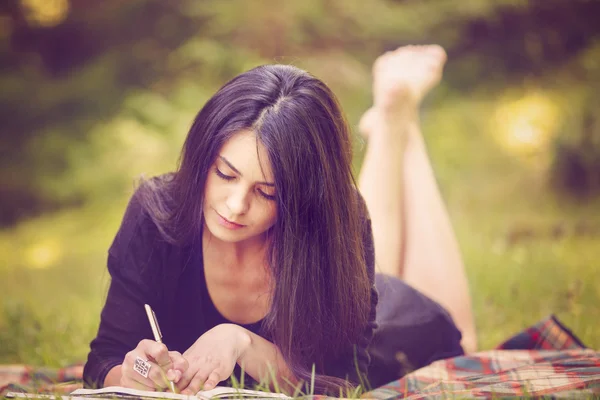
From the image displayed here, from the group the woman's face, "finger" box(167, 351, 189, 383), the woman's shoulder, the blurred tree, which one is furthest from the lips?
the blurred tree

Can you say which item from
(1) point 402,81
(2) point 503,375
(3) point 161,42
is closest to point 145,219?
(2) point 503,375

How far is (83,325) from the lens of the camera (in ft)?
6.63

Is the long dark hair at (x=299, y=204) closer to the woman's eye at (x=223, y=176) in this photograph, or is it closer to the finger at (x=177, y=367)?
the woman's eye at (x=223, y=176)

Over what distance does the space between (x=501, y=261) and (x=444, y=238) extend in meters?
0.86

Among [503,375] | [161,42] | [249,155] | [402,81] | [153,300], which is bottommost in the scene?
[503,375]

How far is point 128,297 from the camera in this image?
4.25ft

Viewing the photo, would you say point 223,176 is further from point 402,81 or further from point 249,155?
point 402,81

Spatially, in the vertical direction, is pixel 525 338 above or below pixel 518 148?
below

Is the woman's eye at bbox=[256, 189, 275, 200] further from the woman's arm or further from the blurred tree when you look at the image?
the blurred tree

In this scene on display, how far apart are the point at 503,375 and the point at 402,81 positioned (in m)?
0.88

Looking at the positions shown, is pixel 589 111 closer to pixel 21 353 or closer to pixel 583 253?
pixel 583 253

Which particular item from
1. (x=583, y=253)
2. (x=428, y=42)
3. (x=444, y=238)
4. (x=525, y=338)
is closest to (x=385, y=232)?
(x=444, y=238)

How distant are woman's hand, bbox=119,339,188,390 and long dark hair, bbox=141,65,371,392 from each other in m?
0.20

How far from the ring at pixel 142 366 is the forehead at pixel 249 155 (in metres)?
0.35
